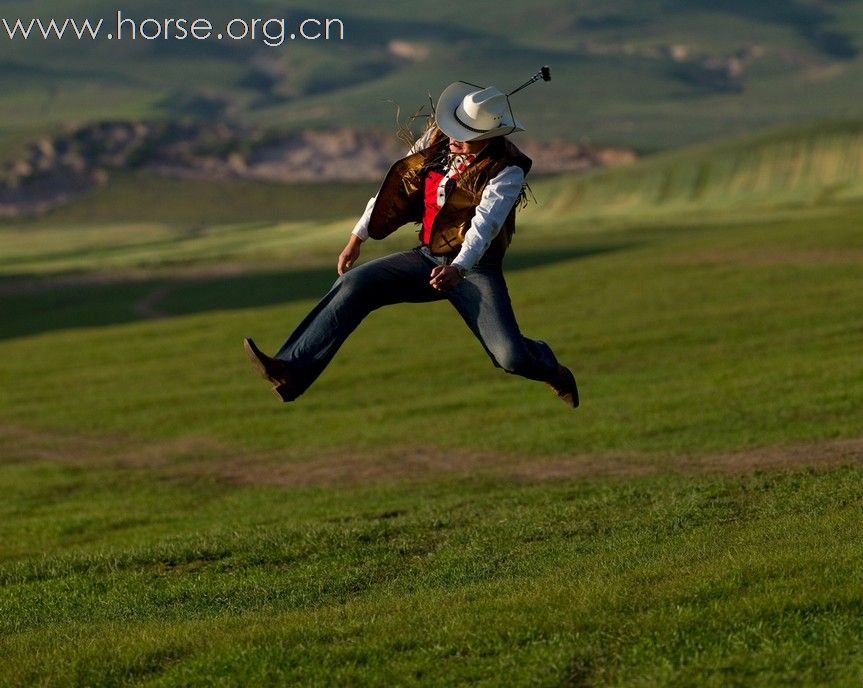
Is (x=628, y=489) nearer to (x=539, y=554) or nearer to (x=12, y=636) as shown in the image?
(x=539, y=554)

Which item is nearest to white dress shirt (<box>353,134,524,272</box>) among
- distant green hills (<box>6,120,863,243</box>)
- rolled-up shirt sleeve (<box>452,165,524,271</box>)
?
rolled-up shirt sleeve (<box>452,165,524,271</box>)

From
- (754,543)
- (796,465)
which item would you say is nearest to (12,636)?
(754,543)

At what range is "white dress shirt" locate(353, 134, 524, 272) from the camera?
12359 mm

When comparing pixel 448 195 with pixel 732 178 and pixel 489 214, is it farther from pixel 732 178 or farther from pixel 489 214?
pixel 732 178

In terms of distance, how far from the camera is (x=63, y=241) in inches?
5669

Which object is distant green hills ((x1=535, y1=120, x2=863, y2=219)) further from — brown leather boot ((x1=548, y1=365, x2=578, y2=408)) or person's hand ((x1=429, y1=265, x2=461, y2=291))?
person's hand ((x1=429, y1=265, x2=461, y2=291))

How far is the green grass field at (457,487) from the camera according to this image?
34.4ft

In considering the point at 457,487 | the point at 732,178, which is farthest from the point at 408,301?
the point at 732,178

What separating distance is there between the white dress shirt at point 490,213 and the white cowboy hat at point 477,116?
38 centimetres

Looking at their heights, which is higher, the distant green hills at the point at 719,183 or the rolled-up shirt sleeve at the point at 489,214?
the rolled-up shirt sleeve at the point at 489,214

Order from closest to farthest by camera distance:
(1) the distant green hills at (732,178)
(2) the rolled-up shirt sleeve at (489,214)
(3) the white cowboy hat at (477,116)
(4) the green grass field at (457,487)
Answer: (4) the green grass field at (457,487) → (2) the rolled-up shirt sleeve at (489,214) → (3) the white cowboy hat at (477,116) → (1) the distant green hills at (732,178)

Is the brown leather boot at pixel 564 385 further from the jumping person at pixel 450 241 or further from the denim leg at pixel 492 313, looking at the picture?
the denim leg at pixel 492 313

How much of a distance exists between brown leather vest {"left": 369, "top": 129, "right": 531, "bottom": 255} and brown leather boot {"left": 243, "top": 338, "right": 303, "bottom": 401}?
4.83 feet

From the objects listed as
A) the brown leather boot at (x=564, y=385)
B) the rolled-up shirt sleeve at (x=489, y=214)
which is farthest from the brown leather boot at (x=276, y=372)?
the brown leather boot at (x=564, y=385)
